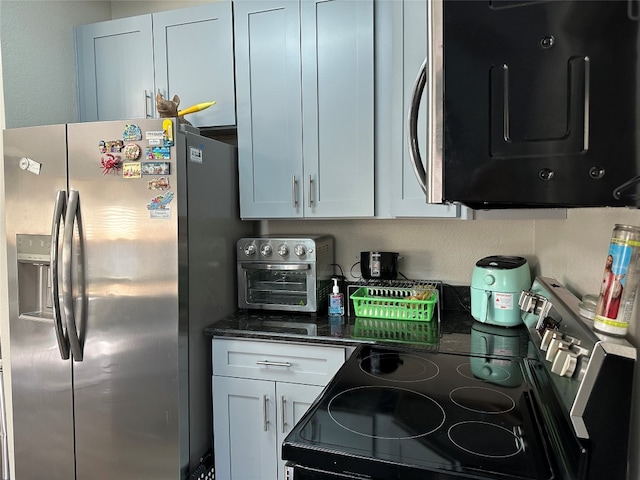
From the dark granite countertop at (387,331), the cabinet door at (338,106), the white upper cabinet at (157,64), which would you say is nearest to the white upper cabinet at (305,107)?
the cabinet door at (338,106)

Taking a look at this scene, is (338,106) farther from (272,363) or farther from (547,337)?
(547,337)

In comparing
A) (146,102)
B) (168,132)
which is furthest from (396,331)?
(146,102)

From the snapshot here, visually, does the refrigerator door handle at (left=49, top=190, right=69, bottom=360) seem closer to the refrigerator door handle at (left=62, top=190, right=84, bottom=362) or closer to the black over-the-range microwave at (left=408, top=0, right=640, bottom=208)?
the refrigerator door handle at (left=62, top=190, right=84, bottom=362)

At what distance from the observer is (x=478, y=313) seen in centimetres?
185

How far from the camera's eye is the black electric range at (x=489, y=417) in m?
0.72

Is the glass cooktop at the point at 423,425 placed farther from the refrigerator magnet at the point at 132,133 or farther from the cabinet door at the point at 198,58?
the cabinet door at the point at 198,58

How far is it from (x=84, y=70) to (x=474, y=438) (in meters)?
2.52

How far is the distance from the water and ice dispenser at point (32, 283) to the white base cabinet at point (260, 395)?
31.7 inches

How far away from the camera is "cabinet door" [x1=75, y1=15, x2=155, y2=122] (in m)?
2.21

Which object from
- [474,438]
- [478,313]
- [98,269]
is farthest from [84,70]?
[474,438]

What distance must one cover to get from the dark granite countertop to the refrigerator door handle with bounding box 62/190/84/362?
1.76 feet

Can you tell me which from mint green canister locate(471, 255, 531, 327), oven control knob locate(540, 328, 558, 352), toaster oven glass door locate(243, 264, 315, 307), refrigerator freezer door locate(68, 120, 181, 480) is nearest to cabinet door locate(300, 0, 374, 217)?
toaster oven glass door locate(243, 264, 315, 307)

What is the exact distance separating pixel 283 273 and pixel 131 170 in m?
0.82

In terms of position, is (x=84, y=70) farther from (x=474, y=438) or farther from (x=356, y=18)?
(x=474, y=438)
